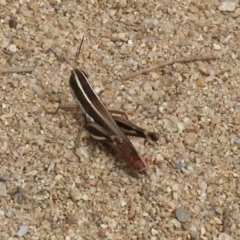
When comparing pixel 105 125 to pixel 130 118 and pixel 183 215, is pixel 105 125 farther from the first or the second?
pixel 183 215

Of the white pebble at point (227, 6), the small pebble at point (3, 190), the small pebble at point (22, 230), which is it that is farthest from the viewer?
the white pebble at point (227, 6)

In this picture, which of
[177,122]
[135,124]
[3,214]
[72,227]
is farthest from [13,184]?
[177,122]

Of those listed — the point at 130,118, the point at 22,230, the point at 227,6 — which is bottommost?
the point at 22,230

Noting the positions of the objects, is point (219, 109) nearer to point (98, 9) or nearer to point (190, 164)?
point (190, 164)

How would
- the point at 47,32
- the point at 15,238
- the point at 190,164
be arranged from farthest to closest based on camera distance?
1. the point at 47,32
2. the point at 190,164
3. the point at 15,238

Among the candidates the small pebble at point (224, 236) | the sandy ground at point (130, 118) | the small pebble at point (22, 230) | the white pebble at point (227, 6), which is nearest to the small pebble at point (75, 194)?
the sandy ground at point (130, 118)

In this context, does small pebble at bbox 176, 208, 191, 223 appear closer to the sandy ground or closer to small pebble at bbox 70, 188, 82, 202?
the sandy ground

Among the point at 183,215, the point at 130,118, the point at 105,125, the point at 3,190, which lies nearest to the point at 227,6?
the point at 130,118

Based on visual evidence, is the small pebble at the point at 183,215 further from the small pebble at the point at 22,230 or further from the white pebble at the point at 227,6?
the white pebble at the point at 227,6
